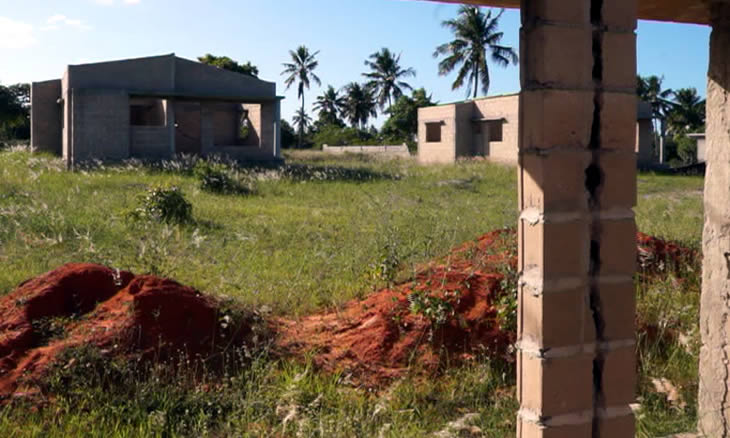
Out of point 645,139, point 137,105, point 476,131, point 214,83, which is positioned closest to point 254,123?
point 214,83

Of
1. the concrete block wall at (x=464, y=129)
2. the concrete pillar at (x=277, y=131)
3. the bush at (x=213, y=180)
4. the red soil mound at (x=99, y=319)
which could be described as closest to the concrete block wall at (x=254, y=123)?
the concrete pillar at (x=277, y=131)

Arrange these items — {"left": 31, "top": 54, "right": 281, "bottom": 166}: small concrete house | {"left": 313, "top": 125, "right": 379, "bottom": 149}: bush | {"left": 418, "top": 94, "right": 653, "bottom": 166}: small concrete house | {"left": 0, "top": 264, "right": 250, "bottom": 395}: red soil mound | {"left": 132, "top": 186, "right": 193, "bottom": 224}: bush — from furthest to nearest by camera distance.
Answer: {"left": 313, "top": 125, "right": 379, "bottom": 149}: bush
{"left": 418, "top": 94, "right": 653, "bottom": 166}: small concrete house
{"left": 31, "top": 54, "right": 281, "bottom": 166}: small concrete house
{"left": 132, "top": 186, "right": 193, "bottom": 224}: bush
{"left": 0, "top": 264, "right": 250, "bottom": 395}: red soil mound

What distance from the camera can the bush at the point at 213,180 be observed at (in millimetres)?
15969

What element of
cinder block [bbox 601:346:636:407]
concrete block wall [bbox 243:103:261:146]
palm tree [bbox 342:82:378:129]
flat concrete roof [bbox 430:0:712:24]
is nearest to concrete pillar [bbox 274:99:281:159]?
concrete block wall [bbox 243:103:261:146]

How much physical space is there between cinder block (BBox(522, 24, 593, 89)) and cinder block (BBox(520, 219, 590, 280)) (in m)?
0.59

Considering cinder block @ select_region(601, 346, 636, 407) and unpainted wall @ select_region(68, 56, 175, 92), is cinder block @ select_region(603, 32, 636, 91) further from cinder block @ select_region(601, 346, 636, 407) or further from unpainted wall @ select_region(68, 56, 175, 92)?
unpainted wall @ select_region(68, 56, 175, 92)

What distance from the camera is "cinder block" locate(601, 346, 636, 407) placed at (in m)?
3.02

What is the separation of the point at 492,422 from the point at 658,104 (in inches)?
2253

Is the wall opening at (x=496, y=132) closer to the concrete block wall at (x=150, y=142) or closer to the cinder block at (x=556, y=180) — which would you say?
the concrete block wall at (x=150, y=142)

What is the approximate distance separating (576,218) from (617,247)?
11.1 inches

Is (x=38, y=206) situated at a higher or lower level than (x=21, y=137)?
lower

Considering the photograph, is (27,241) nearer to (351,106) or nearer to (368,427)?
(368,427)

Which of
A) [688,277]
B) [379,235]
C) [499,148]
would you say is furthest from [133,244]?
[499,148]

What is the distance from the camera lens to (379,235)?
27.7ft
